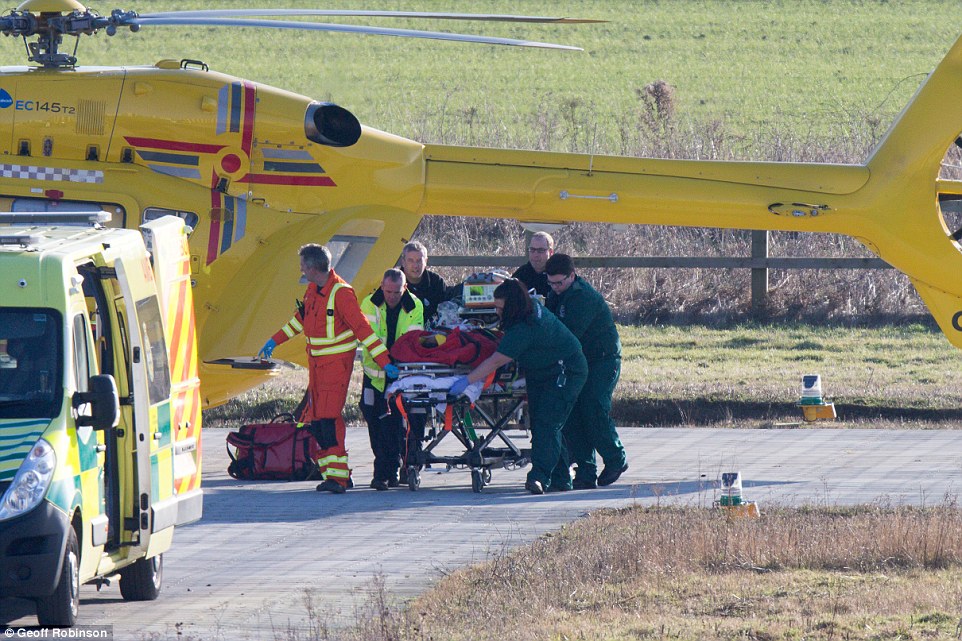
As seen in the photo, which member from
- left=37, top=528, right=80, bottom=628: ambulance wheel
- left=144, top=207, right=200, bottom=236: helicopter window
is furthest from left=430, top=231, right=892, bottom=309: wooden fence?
left=37, top=528, right=80, bottom=628: ambulance wheel

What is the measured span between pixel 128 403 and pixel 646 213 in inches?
275

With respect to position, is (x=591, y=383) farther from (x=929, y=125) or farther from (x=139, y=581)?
(x=139, y=581)

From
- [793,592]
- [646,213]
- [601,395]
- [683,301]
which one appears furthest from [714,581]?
[683,301]

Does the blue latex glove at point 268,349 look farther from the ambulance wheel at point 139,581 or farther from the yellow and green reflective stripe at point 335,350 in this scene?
the ambulance wheel at point 139,581

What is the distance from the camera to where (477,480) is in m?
12.2

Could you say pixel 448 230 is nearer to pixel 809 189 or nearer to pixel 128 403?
pixel 809 189

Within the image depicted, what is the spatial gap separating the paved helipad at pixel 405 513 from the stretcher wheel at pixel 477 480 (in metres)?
0.08

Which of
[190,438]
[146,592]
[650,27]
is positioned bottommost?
[146,592]

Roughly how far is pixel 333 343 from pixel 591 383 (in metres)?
2.23

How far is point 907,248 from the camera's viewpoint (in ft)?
45.1

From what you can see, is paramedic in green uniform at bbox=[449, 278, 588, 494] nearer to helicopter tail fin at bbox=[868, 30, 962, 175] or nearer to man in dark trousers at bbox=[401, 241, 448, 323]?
man in dark trousers at bbox=[401, 241, 448, 323]

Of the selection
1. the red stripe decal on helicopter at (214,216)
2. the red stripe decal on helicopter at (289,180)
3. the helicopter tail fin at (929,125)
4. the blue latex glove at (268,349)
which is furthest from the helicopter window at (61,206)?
the helicopter tail fin at (929,125)

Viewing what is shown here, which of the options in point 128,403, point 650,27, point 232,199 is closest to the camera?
point 128,403

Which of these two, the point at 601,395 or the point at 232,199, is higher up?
the point at 232,199
